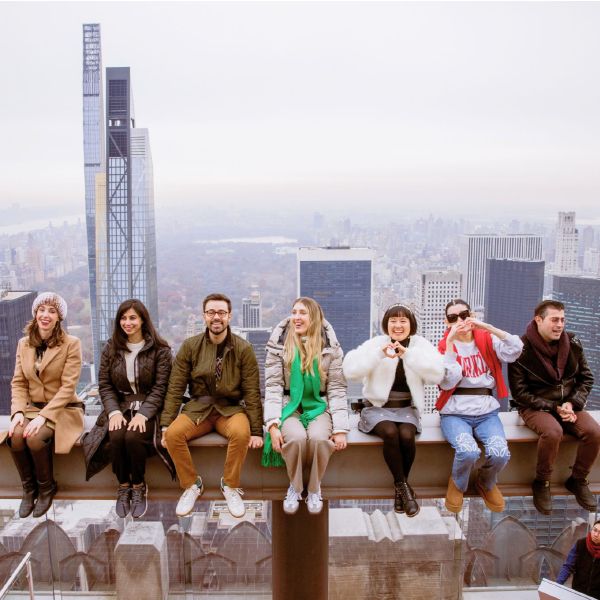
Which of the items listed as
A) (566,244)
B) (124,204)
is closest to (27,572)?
(566,244)

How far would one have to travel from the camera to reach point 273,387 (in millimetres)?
2510

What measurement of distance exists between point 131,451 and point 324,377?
1.02m

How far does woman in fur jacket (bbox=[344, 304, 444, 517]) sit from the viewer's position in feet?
7.83

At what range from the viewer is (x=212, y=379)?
2.49m

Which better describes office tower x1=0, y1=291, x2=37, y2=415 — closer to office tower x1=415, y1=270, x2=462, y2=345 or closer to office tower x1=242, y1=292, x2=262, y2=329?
office tower x1=242, y1=292, x2=262, y2=329

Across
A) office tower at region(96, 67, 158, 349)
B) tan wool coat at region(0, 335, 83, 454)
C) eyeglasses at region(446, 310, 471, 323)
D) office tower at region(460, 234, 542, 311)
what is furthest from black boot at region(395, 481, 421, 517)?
office tower at region(96, 67, 158, 349)

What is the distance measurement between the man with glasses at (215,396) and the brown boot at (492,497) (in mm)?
1164

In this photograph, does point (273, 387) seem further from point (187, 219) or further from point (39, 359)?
point (187, 219)

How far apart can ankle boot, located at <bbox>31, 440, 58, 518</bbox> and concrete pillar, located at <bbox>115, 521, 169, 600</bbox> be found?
44cm

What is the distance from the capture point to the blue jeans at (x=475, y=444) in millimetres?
2334

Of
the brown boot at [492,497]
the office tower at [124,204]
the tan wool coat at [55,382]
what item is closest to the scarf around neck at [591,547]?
the brown boot at [492,497]

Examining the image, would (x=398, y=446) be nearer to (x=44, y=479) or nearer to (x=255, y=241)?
(x=44, y=479)

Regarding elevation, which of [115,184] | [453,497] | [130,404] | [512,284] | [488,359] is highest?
[115,184]

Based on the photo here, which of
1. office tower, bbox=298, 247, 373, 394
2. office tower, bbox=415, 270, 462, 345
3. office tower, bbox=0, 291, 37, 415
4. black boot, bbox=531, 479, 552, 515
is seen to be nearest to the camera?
black boot, bbox=531, 479, 552, 515
